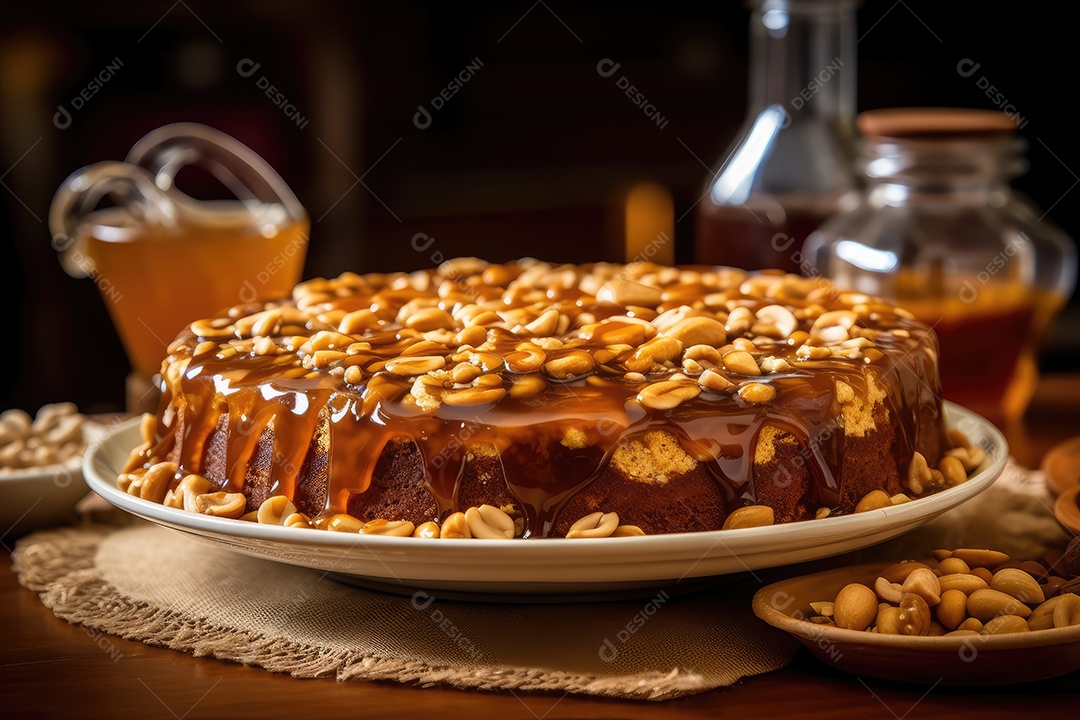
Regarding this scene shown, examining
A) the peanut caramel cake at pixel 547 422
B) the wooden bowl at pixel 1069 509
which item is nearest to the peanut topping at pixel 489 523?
the peanut caramel cake at pixel 547 422

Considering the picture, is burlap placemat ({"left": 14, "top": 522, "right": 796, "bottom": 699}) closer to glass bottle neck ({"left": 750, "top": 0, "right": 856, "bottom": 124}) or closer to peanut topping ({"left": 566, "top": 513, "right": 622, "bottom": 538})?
peanut topping ({"left": 566, "top": 513, "right": 622, "bottom": 538})

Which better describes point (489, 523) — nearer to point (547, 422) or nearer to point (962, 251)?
point (547, 422)

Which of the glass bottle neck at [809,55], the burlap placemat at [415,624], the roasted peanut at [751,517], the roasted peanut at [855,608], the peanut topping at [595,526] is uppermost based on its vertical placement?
the glass bottle neck at [809,55]

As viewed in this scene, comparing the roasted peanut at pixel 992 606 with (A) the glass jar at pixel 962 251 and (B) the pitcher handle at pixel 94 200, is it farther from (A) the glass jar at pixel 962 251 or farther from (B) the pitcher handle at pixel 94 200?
(B) the pitcher handle at pixel 94 200

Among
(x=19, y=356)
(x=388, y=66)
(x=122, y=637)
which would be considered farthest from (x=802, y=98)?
(x=19, y=356)

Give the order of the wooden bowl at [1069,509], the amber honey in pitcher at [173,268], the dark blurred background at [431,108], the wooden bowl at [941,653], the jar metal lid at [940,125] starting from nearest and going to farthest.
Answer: the wooden bowl at [941,653] → the wooden bowl at [1069,509] → the jar metal lid at [940,125] → the amber honey in pitcher at [173,268] → the dark blurred background at [431,108]
